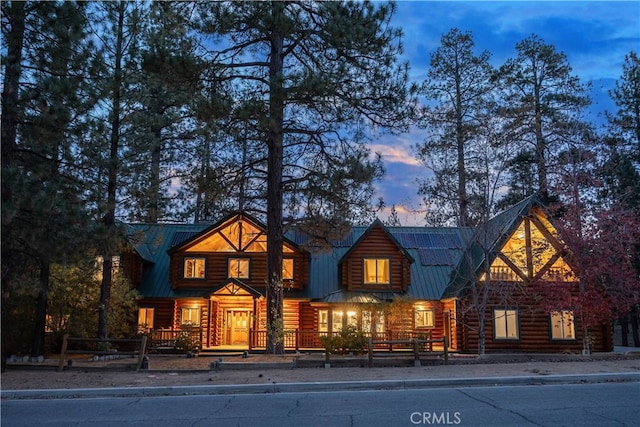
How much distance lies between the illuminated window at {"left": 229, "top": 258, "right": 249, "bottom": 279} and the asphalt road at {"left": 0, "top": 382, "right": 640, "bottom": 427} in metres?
17.4

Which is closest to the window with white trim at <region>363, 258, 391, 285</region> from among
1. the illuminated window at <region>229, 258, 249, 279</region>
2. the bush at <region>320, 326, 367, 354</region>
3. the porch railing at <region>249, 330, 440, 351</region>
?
the porch railing at <region>249, 330, 440, 351</region>

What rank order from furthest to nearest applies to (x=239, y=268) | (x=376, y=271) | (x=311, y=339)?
(x=239, y=268) → (x=376, y=271) → (x=311, y=339)

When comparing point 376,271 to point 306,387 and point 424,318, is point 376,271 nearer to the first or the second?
point 424,318

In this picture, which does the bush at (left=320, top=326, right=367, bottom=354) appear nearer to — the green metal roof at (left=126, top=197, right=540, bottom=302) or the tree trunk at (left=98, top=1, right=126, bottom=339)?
the green metal roof at (left=126, top=197, right=540, bottom=302)

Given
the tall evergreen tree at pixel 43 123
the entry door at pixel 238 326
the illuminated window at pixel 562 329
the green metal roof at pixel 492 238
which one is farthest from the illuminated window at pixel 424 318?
the tall evergreen tree at pixel 43 123

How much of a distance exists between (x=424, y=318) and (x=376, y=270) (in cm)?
335

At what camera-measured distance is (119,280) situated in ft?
79.0

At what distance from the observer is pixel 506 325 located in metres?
26.0

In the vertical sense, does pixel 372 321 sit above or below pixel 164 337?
above

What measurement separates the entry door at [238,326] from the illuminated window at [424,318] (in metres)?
8.58

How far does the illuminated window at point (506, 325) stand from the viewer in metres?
25.9

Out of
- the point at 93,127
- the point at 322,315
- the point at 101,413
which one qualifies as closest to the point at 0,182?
the point at 93,127

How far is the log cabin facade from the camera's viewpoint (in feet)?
83.5

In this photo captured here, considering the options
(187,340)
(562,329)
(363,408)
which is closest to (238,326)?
(187,340)
